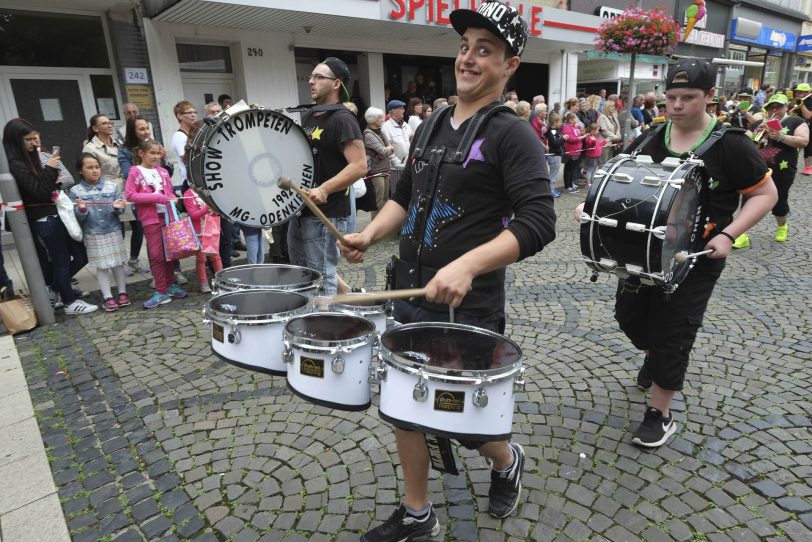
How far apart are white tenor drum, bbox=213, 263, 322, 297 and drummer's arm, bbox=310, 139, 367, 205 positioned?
0.61 m

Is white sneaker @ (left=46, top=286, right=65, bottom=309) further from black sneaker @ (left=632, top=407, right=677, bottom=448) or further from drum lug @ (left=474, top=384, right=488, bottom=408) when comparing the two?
black sneaker @ (left=632, top=407, right=677, bottom=448)

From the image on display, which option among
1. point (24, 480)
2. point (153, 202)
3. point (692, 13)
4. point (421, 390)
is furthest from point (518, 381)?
point (692, 13)

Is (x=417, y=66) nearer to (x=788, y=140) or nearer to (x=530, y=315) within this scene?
(x=788, y=140)

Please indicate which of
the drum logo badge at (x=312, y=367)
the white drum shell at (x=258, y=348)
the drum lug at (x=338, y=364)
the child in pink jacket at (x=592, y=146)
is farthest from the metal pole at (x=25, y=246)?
the child in pink jacket at (x=592, y=146)

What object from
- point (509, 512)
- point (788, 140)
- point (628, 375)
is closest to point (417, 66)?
point (788, 140)

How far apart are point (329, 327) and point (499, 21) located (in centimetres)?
131

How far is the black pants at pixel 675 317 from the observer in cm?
277

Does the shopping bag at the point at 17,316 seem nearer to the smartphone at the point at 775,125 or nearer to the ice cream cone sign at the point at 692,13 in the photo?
the smartphone at the point at 775,125

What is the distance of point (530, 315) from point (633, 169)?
8.09ft

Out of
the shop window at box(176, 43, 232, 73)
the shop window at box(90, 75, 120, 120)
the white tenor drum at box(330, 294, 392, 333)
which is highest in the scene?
the shop window at box(176, 43, 232, 73)

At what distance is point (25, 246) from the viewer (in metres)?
4.80

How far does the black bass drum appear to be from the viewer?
2.43 m

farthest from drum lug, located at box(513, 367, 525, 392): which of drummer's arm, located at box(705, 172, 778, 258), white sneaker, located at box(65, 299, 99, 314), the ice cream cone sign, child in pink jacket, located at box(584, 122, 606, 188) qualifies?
the ice cream cone sign

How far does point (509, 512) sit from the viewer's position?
244 cm
